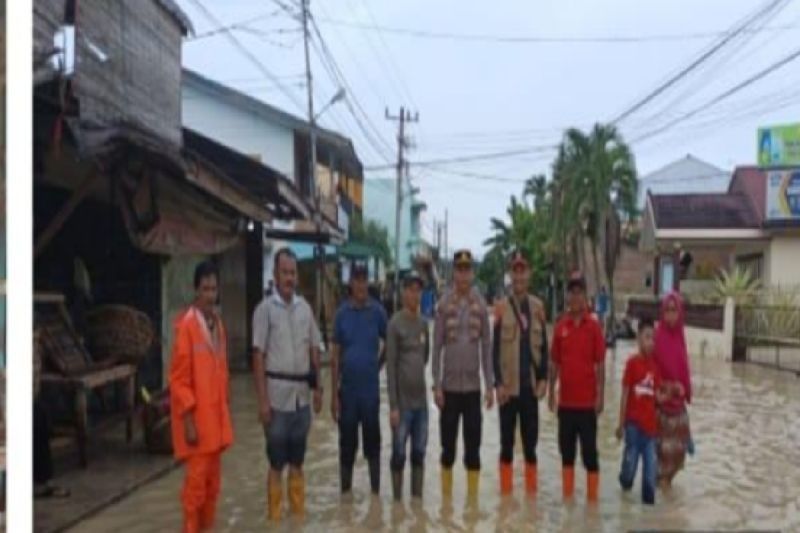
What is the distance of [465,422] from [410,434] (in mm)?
424

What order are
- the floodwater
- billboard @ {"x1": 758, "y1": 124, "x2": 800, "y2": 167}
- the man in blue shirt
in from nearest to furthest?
the floodwater < the man in blue shirt < billboard @ {"x1": 758, "y1": 124, "x2": 800, "y2": 167}

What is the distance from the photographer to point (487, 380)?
8203 millimetres

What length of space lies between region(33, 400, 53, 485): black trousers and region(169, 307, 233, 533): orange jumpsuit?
158 centimetres

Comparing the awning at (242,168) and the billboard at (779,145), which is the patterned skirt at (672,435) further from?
the billboard at (779,145)

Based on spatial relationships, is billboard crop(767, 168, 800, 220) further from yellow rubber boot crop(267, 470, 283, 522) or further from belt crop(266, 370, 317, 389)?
yellow rubber boot crop(267, 470, 283, 522)

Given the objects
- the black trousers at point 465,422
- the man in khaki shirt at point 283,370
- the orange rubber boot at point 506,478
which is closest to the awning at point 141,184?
the man in khaki shirt at point 283,370

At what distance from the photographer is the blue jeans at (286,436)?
24.6ft

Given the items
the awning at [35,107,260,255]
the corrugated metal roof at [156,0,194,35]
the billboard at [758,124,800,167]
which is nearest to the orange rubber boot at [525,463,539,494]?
the awning at [35,107,260,255]

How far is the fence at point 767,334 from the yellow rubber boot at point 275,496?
16748mm

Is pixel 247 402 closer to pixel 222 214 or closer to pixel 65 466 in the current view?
pixel 222 214

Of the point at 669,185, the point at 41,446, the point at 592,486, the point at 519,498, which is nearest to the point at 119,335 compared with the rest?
the point at 41,446

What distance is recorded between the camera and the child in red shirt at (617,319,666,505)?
8297 mm

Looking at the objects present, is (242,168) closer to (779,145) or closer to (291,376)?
(291,376)

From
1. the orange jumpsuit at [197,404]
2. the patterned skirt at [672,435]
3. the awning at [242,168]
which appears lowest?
the patterned skirt at [672,435]
